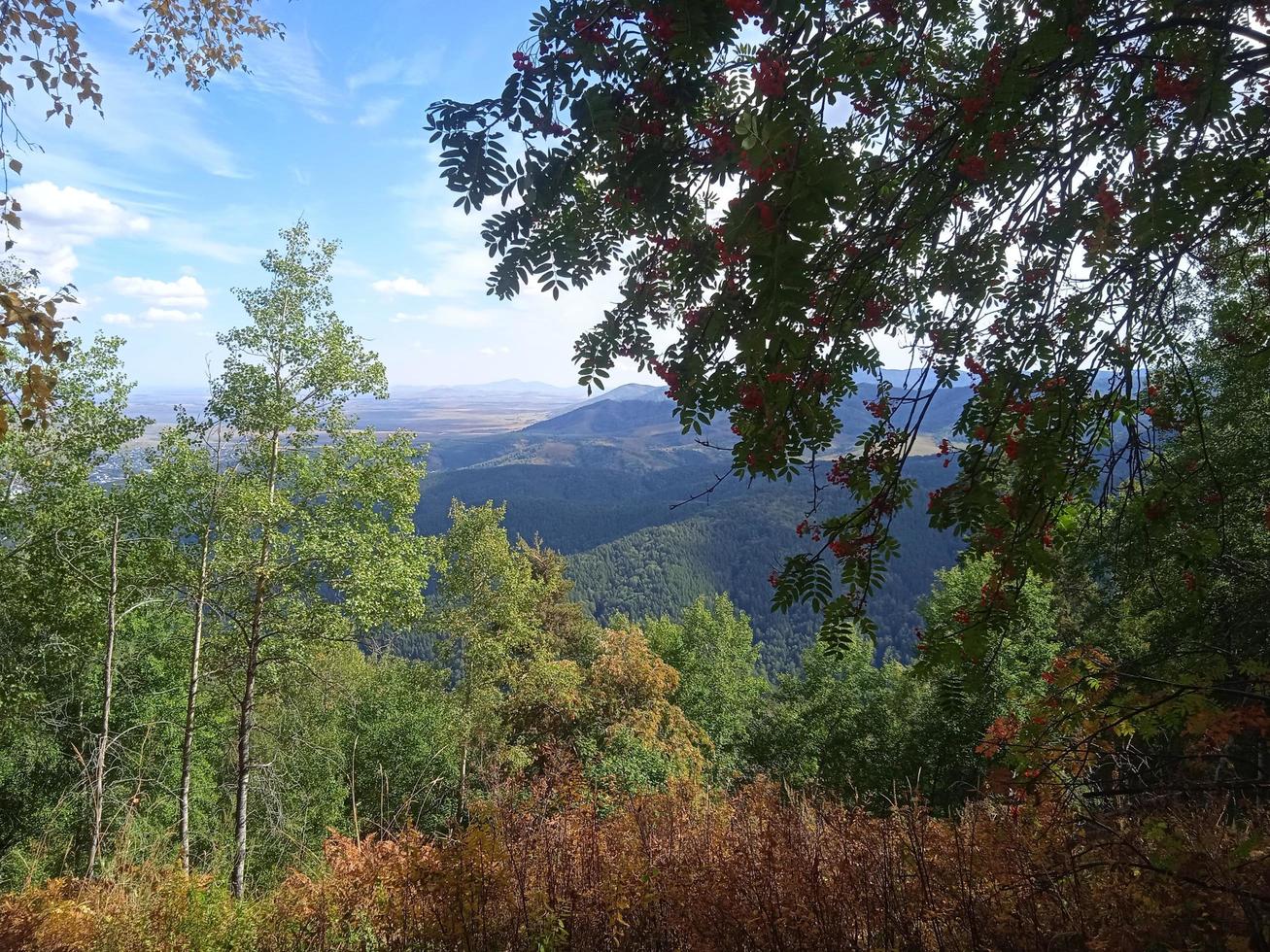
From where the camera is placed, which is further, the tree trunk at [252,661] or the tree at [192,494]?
the tree at [192,494]

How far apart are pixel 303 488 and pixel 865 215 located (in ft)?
31.2

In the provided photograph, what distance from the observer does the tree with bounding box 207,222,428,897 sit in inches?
352

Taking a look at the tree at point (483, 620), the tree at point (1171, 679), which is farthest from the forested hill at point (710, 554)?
the tree at point (1171, 679)

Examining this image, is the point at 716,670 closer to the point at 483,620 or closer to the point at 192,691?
the point at 483,620

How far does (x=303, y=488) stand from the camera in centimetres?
960

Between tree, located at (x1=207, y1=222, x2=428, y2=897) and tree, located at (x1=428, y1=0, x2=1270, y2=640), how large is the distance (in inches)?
319

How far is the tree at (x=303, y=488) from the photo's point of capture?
Answer: 8930mm

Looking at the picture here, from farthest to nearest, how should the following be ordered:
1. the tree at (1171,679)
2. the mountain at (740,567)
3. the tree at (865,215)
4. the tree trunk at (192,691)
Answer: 1. the mountain at (740,567)
2. the tree trunk at (192,691)
3. the tree at (1171,679)
4. the tree at (865,215)

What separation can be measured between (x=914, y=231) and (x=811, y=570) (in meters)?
1.41

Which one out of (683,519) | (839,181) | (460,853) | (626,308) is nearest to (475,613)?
(460,853)

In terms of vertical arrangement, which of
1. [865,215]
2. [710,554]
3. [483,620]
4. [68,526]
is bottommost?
[710,554]

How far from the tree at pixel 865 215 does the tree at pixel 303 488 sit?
26.6 ft

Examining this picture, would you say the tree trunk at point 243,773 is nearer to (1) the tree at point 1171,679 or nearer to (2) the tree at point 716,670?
(1) the tree at point 1171,679

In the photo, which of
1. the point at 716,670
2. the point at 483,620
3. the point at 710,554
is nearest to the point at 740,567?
the point at 710,554
